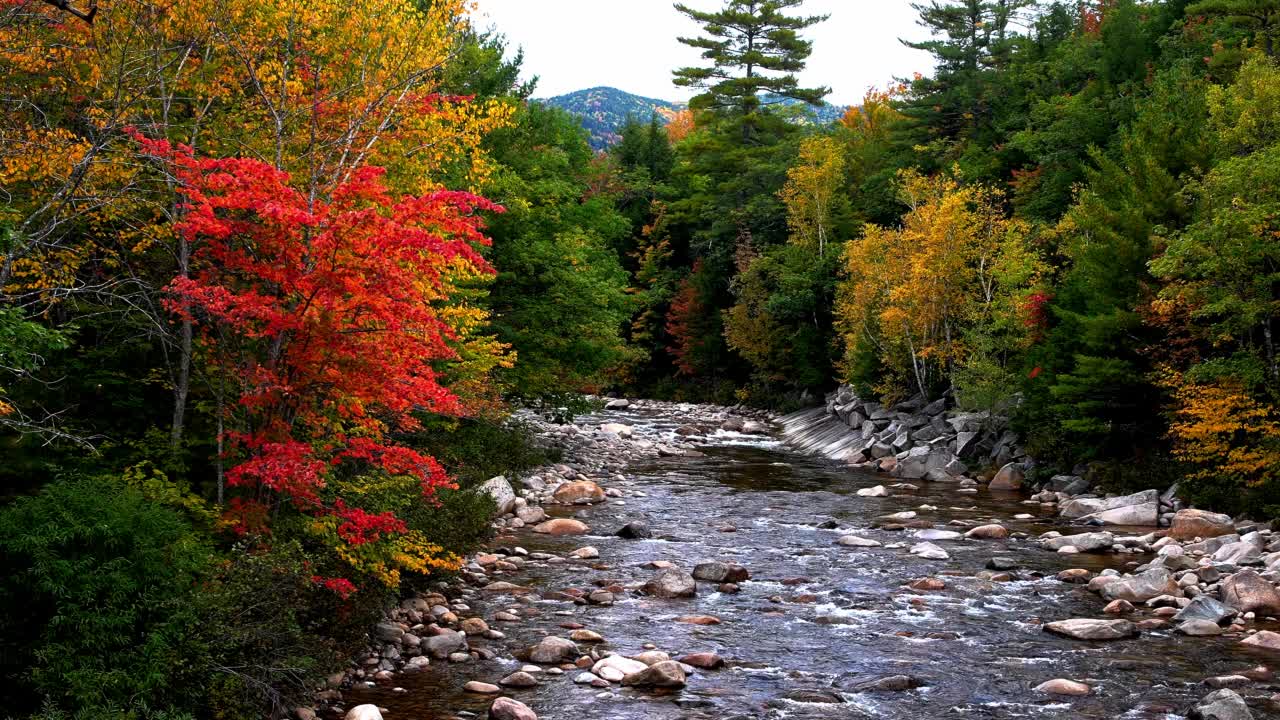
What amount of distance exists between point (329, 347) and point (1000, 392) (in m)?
24.3

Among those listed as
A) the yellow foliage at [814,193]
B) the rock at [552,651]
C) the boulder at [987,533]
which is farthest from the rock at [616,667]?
the yellow foliage at [814,193]

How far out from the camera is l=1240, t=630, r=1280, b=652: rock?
12.3m

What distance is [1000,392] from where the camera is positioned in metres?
29.7

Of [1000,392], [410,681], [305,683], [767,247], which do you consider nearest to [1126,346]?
[1000,392]

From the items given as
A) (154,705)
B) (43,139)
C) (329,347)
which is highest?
(43,139)

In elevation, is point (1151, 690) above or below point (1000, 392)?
below

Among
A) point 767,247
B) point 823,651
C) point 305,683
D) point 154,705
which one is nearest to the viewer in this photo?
point 154,705

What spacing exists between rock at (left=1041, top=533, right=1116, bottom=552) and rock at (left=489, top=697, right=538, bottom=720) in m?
12.8

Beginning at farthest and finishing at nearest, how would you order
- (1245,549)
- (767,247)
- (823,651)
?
1. (767,247)
2. (1245,549)
3. (823,651)

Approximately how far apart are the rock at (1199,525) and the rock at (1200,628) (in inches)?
260

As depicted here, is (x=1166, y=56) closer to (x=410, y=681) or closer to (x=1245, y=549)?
(x=1245, y=549)

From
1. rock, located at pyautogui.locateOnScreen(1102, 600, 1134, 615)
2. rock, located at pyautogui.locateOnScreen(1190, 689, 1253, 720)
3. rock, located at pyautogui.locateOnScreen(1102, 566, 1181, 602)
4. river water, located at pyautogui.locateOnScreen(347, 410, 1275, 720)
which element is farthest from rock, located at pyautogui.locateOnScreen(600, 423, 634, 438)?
rock, located at pyautogui.locateOnScreen(1190, 689, 1253, 720)

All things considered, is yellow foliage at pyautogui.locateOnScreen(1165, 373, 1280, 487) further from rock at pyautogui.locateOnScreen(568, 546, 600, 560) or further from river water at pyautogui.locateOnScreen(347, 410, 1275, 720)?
rock at pyautogui.locateOnScreen(568, 546, 600, 560)

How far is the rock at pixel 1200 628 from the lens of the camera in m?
13.0
